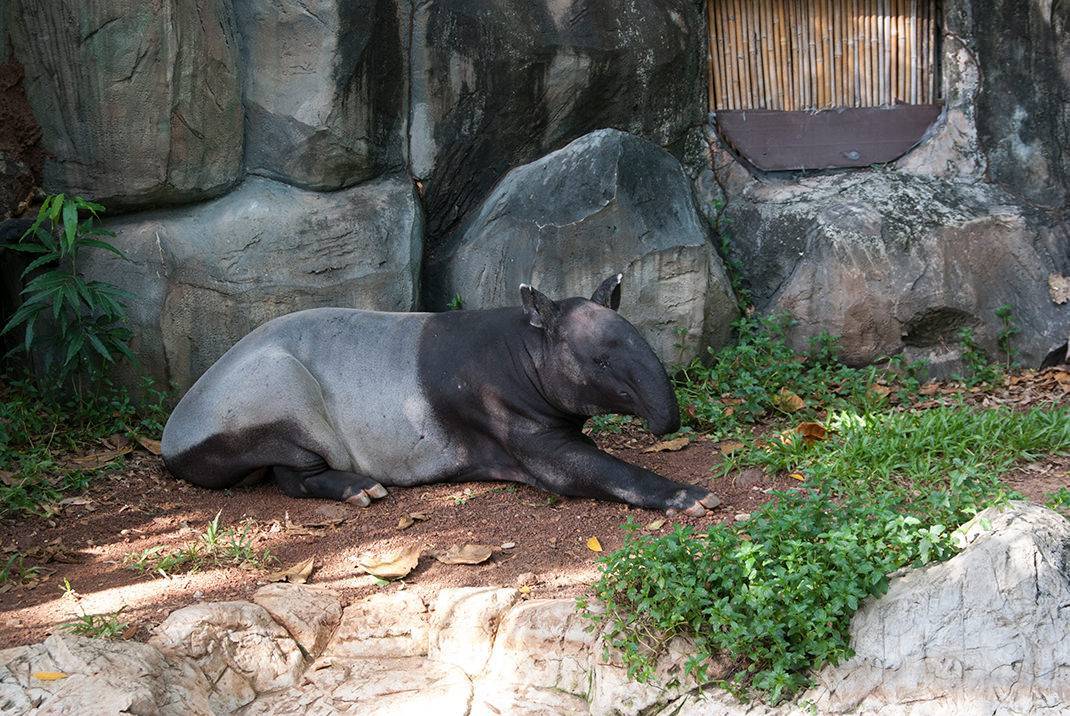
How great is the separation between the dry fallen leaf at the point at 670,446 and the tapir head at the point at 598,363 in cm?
77

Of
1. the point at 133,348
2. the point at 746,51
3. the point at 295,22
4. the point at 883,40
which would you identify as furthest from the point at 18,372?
the point at 883,40

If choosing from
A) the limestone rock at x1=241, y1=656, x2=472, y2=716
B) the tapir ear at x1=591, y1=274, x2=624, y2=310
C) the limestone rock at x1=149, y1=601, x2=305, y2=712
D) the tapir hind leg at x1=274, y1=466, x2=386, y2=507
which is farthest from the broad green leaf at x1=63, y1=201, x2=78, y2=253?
the limestone rock at x1=241, y1=656, x2=472, y2=716

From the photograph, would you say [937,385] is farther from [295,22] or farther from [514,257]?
[295,22]

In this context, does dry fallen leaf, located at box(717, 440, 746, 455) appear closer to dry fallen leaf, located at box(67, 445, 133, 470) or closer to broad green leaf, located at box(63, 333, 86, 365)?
dry fallen leaf, located at box(67, 445, 133, 470)

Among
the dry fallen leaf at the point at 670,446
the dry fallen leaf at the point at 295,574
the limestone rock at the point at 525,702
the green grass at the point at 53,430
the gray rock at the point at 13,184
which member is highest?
the gray rock at the point at 13,184

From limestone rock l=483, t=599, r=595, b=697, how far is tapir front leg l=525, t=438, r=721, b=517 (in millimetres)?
1306

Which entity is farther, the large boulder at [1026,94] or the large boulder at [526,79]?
the large boulder at [1026,94]

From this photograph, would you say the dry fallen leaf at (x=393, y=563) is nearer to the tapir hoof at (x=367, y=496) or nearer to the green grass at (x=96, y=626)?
the tapir hoof at (x=367, y=496)

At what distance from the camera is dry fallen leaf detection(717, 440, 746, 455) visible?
21.7 feet

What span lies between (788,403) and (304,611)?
12.3 ft

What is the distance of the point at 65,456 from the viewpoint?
6.89 meters

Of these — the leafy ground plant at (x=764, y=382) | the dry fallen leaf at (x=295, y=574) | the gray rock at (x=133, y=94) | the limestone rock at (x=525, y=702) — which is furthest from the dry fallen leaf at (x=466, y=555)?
the gray rock at (x=133, y=94)

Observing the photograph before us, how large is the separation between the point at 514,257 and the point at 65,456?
3194mm

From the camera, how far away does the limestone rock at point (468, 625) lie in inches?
185
